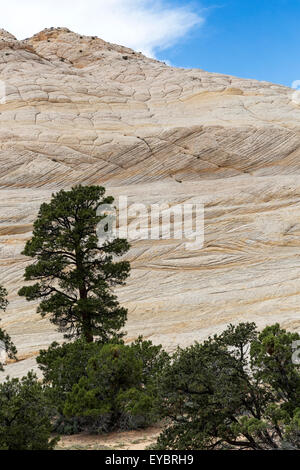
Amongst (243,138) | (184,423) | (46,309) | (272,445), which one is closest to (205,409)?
(184,423)

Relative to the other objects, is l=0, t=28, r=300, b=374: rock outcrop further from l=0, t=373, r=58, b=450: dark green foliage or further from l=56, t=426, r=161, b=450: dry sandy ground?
l=0, t=373, r=58, b=450: dark green foliage

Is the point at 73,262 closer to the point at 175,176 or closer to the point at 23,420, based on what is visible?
the point at 23,420

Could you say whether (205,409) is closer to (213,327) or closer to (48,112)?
(213,327)

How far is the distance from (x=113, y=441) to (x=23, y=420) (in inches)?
170

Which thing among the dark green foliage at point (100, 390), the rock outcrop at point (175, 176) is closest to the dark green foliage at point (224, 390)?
the dark green foliage at point (100, 390)

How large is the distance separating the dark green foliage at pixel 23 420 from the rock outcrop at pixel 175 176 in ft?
45.8

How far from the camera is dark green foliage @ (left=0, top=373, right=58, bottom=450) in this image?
36.4 feet

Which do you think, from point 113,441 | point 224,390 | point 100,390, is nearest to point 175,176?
point 100,390

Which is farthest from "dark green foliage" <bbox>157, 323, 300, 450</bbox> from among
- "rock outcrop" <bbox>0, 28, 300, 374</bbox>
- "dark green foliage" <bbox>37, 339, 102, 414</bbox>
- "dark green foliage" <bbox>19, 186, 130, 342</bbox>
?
"rock outcrop" <bbox>0, 28, 300, 374</bbox>

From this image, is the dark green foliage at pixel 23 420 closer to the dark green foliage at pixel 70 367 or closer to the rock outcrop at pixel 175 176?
the dark green foliage at pixel 70 367

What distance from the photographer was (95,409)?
15195 mm

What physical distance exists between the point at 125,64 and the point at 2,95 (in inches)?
1034

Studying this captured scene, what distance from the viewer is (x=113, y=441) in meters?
14.7

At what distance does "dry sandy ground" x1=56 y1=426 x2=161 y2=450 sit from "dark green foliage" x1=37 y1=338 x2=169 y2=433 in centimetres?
31
